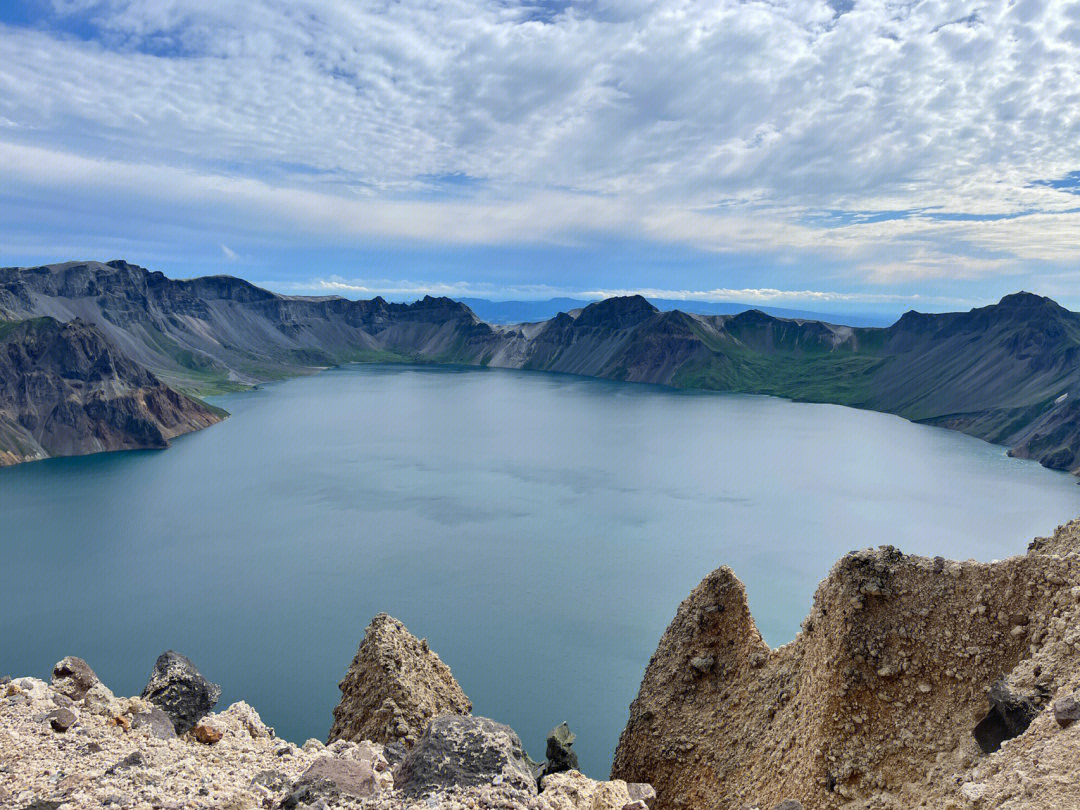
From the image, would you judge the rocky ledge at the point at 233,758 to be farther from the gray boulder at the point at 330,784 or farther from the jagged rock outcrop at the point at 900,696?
the jagged rock outcrop at the point at 900,696

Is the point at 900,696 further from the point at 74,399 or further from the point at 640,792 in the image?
the point at 74,399

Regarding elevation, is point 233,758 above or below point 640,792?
above

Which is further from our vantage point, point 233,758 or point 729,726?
point 729,726

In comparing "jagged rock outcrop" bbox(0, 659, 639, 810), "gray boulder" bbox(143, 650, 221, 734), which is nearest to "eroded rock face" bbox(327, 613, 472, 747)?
"jagged rock outcrop" bbox(0, 659, 639, 810)

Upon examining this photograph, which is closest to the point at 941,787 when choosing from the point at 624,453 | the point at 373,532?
the point at 373,532

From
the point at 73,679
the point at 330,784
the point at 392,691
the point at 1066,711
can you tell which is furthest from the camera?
the point at 392,691

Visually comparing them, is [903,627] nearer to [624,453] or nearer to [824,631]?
[824,631]

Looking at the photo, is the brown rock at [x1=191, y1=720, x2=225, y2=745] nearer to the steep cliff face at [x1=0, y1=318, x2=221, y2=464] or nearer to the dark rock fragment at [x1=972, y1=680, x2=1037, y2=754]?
the dark rock fragment at [x1=972, y1=680, x2=1037, y2=754]

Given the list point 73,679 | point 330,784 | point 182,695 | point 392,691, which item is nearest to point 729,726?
point 392,691
